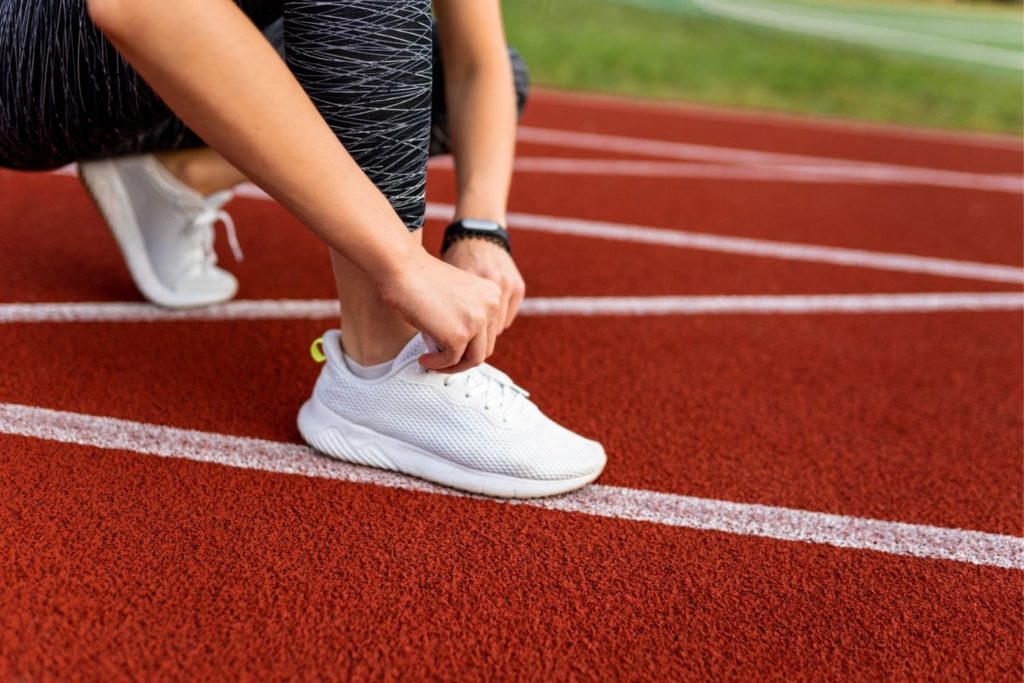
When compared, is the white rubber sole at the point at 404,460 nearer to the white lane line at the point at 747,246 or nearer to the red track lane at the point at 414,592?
the red track lane at the point at 414,592

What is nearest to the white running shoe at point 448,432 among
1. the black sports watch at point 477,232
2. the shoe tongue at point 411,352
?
the shoe tongue at point 411,352

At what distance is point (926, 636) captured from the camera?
1.37 metres

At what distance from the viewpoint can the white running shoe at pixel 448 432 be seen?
5.21 feet

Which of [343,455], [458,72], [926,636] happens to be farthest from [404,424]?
[926,636]

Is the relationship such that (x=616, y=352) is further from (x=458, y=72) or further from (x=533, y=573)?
(x=533, y=573)

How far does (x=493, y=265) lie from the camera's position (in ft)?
5.35

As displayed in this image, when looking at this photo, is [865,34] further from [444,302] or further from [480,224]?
[444,302]

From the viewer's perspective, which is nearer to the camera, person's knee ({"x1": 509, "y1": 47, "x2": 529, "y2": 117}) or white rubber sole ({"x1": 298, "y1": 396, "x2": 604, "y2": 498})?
white rubber sole ({"x1": 298, "y1": 396, "x2": 604, "y2": 498})

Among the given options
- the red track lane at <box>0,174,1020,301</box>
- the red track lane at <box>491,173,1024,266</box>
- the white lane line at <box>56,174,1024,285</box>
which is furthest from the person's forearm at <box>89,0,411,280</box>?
the red track lane at <box>491,173,1024,266</box>

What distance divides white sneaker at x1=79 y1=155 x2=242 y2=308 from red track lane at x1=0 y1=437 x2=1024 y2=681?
645mm

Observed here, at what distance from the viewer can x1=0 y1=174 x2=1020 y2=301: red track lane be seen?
2385 millimetres

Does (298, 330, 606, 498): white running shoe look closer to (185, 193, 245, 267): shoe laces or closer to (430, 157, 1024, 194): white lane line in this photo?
(185, 193, 245, 267): shoe laces

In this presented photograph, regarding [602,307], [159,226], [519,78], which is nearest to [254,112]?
[159,226]

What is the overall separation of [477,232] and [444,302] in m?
0.38
